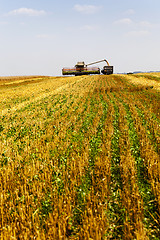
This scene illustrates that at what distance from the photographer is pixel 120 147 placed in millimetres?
6699

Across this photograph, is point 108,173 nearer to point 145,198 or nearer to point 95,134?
point 145,198

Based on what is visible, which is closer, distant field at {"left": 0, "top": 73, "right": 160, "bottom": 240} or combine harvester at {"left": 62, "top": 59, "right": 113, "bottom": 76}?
distant field at {"left": 0, "top": 73, "right": 160, "bottom": 240}

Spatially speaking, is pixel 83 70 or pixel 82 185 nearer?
pixel 82 185

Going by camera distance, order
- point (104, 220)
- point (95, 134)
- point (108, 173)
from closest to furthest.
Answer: point (104, 220) → point (108, 173) → point (95, 134)

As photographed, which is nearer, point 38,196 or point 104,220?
point 104,220

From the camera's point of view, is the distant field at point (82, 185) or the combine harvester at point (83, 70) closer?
the distant field at point (82, 185)

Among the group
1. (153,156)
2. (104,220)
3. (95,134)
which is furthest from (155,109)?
(104,220)

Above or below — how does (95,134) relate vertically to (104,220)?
above

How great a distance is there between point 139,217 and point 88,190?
1.35 meters

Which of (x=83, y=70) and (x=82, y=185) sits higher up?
(x=83, y=70)

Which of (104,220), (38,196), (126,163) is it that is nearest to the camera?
(104,220)

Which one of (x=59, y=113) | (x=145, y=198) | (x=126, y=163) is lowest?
(x=145, y=198)

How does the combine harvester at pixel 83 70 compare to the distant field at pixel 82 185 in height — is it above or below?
above

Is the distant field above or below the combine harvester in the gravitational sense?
below
